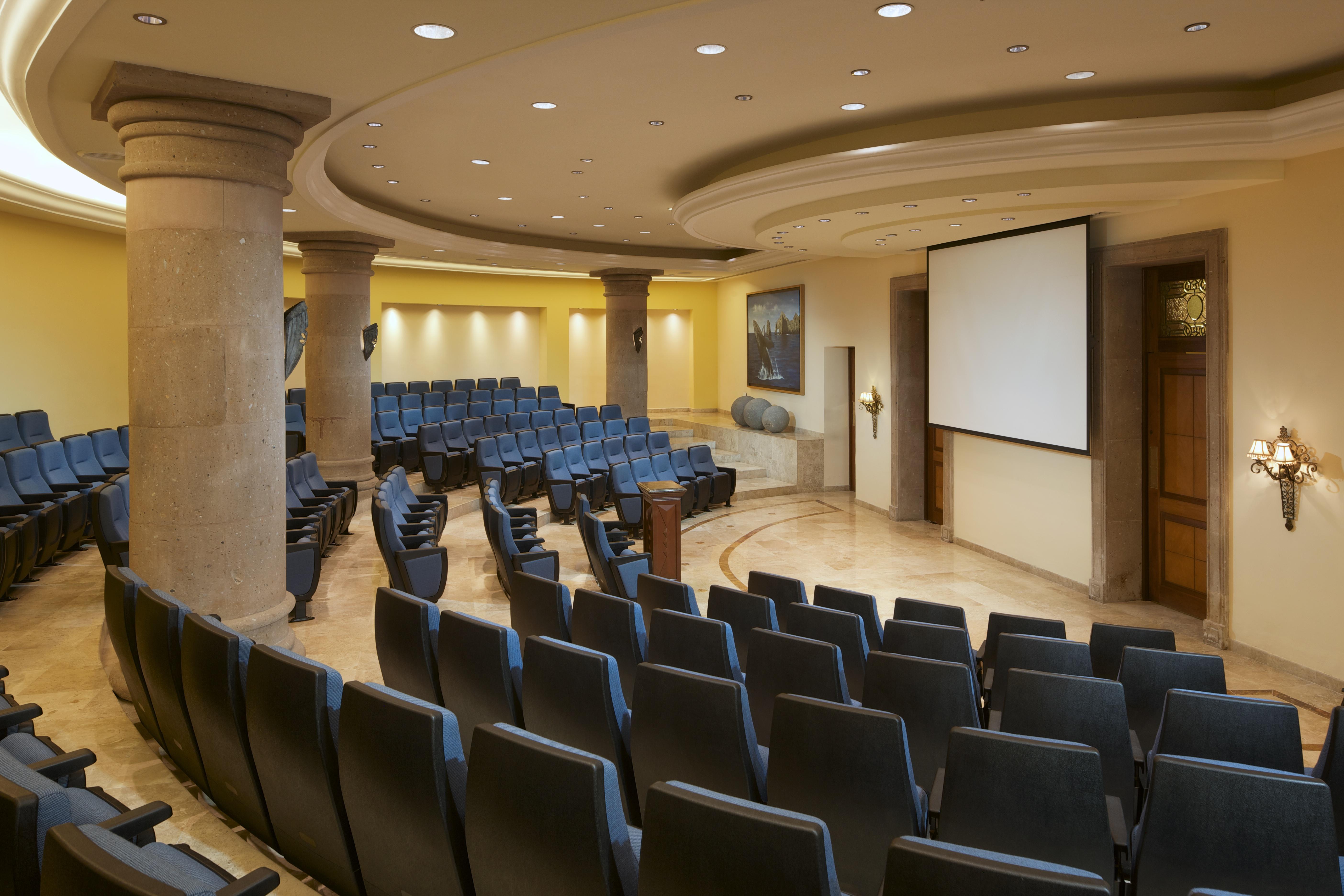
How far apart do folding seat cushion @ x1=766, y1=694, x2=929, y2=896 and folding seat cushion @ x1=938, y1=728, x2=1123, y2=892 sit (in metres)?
0.15

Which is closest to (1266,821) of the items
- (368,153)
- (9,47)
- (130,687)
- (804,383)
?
(130,687)

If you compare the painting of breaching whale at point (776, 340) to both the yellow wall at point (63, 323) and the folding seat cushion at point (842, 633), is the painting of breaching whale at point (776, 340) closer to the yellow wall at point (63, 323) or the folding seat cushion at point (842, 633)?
the yellow wall at point (63, 323)

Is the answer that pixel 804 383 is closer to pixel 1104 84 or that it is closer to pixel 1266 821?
pixel 1104 84

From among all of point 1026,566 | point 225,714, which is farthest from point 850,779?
point 1026,566

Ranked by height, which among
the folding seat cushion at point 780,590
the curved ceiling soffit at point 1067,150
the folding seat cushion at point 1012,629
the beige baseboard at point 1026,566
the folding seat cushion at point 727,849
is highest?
the curved ceiling soffit at point 1067,150

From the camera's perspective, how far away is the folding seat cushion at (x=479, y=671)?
3.51 metres

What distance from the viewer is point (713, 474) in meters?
13.5

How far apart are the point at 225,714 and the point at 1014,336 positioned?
29.0 ft

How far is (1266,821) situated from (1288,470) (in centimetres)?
548

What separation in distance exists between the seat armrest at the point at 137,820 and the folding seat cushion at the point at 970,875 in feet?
5.94

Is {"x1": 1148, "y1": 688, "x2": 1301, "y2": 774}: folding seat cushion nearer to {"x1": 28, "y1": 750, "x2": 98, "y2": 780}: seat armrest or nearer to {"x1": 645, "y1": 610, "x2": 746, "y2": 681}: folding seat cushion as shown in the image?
{"x1": 645, "y1": 610, "x2": 746, "y2": 681}: folding seat cushion

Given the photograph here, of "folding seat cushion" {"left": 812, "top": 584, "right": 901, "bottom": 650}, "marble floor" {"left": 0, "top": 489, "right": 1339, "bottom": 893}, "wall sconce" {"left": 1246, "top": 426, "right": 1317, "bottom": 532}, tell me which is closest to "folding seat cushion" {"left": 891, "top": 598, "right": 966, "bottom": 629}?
"folding seat cushion" {"left": 812, "top": 584, "right": 901, "bottom": 650}

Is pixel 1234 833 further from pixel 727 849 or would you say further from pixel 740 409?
pixel 740 409

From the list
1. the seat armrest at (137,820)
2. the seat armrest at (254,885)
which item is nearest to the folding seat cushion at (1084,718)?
the seat armrest at (254,885)
